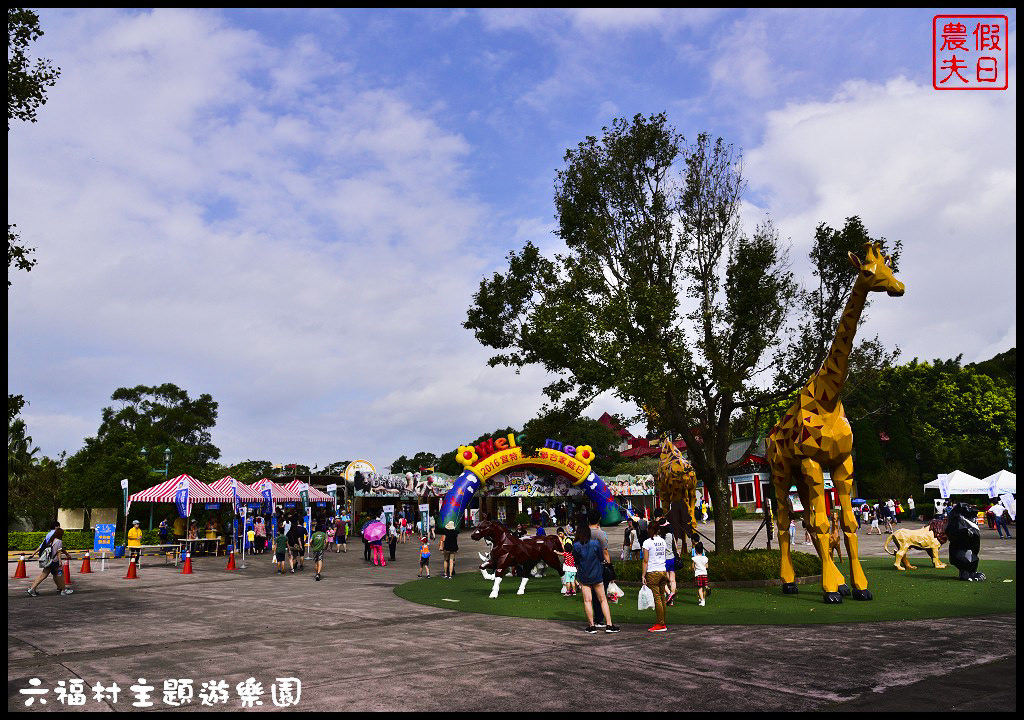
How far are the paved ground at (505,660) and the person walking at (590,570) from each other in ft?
1.22

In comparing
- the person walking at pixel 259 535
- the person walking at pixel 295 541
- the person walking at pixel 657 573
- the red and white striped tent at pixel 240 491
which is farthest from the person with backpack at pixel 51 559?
the person walking at pixel 259 535

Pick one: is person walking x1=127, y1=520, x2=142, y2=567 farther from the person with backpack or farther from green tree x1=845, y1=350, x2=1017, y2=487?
green tree x1=845, y1=350, x2=1017, y2=487

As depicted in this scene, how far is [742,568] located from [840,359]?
16.0 ft

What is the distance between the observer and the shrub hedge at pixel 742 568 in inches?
617

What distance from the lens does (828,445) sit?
1385cm

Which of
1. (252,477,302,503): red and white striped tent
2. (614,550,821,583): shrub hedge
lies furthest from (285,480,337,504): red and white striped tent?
(614,550,821,583): shrub hedge

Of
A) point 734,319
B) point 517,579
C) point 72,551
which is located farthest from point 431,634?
point 72,551

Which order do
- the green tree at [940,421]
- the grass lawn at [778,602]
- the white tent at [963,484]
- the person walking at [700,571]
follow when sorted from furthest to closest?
the green tree at [940,421] < the white tent at [963,484] < the person walking at [700,571] < the grass lawn at [778,602]

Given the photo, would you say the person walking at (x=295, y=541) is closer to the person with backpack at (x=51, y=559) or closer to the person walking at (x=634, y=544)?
the person with backpack at (x=51, y=559)

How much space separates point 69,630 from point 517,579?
33.1 ft

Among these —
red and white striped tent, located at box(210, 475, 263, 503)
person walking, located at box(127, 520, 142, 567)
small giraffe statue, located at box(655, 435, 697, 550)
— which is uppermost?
small giraffe statue, located at box(655, 435, 697, 550)

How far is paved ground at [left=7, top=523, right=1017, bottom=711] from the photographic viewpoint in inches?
274

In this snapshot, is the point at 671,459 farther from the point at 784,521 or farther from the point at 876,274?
the point at 876,274

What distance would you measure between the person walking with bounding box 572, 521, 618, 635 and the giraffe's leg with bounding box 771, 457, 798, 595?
17.6 feet
